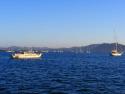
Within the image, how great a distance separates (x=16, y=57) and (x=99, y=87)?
432ft

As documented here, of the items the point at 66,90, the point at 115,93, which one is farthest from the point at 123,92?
the point at 66,90

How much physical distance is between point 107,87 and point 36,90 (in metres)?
11.2

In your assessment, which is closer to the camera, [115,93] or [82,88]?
[115,93]

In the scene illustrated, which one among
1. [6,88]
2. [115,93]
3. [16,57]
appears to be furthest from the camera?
[16,57]

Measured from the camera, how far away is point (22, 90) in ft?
156

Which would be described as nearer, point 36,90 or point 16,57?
point 36,90

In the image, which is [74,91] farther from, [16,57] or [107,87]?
[16,57]

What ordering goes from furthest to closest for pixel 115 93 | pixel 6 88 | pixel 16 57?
pixel 16 57
pixel 6 88
pixel 115 93

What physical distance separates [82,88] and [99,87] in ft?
9.53

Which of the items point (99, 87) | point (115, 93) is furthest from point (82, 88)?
point (115, 93)

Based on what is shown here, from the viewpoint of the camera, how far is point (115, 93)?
4550 centimetres

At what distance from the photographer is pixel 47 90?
4772 centimetres

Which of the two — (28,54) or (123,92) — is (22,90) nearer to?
(123,92)

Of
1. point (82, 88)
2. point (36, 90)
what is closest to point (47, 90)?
point (36, 90)
